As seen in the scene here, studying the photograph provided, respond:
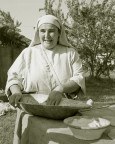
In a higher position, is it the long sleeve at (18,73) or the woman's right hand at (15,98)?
the long sleeve at (18,73)

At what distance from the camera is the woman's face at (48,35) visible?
2572 mm

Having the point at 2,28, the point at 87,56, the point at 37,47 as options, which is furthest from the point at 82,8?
the point at 37,47

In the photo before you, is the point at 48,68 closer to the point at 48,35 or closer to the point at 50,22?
the point at 48,35

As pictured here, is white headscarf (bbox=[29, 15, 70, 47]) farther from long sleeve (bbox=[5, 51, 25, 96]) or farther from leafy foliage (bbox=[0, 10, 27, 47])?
leafy foliage (bbox=[0, 10, 27, 47])

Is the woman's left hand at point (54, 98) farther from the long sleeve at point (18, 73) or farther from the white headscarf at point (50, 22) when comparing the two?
the white headscarf at point (50, 22)

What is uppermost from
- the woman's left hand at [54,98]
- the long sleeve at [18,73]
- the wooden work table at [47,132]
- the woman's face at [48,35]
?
the woman's face at [48,35]

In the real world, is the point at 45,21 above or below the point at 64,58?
above

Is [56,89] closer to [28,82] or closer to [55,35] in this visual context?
[28,82]

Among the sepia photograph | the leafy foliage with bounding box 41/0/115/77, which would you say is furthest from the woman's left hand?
the leafy foliage with bounding box 41/0/115/77

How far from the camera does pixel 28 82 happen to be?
258 centimetres

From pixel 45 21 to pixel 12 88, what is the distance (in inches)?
26.5

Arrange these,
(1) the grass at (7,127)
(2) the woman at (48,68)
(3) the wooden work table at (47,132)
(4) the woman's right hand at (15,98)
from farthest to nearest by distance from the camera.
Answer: (1) the grass at (7,127) → (2) the woman at (48,68) → (4) the woman's right hand at (15,98) → (3) the wooden work table at (47,132)

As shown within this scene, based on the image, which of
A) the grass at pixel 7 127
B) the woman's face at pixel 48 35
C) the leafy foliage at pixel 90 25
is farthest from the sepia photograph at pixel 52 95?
the leafy foliage at pixel 90 25

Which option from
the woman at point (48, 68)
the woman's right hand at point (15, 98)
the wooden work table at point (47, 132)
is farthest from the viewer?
the woman at point (48, 68)
